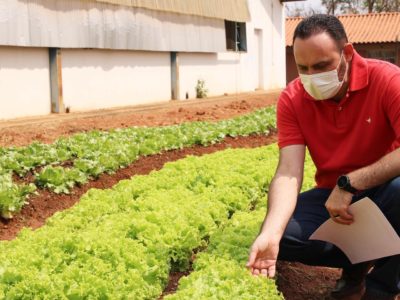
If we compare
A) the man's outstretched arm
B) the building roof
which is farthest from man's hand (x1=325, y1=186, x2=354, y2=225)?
the building roof

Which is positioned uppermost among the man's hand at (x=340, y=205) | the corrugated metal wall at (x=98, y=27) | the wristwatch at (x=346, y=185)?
the corrugated metal wall at (x=98, y=27)

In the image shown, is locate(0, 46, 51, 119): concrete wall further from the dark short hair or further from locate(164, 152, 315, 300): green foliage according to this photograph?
the dark short hair

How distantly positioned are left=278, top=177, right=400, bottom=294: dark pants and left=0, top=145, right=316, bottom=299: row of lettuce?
409mm

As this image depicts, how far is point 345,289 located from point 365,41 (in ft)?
108

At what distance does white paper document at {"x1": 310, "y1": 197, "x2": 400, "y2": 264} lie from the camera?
3939 mm

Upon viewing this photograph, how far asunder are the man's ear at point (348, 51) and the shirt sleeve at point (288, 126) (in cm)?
52

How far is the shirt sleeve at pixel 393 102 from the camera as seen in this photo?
3.95 meters

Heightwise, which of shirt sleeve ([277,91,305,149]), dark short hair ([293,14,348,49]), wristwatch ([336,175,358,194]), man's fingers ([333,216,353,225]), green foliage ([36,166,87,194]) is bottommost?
green foliage ([36,166,87,194])

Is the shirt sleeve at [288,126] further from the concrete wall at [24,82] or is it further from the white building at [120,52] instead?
the concrete wall at [24,82]

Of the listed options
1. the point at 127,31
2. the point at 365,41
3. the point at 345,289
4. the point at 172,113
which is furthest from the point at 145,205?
the point at 365,41

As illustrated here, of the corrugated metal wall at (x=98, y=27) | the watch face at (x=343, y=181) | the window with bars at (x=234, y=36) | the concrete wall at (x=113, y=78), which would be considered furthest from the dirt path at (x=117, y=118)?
the watch face at (x=343, y=181)

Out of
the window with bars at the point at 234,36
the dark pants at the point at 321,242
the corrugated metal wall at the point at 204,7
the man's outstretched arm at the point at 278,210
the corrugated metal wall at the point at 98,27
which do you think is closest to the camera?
the man's outstretched arm at the point at 278,210

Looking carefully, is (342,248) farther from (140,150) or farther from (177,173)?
(140,150)

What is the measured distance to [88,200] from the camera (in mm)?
6574
